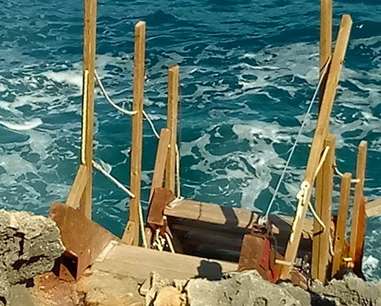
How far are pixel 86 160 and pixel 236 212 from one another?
198 centimetres

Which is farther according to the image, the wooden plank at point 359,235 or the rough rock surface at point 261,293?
the wooden plank at point 359,235

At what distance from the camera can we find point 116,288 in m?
5.86

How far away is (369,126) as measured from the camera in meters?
14.0

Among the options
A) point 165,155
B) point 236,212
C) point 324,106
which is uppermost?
point 324,106

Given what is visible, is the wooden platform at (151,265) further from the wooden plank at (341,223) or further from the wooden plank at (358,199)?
the wooden plank at (358,199)

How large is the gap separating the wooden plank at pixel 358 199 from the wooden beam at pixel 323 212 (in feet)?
1.77

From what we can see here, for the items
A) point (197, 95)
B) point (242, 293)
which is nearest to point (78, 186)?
point (242, 293)

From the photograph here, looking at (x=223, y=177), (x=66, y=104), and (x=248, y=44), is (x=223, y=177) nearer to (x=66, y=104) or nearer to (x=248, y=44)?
(x=66, y=104)

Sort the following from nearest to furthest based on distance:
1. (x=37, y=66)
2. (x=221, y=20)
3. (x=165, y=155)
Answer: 1. (x=165, y=155)
2. (x=37, y=66)
3. (x=221, y=20)

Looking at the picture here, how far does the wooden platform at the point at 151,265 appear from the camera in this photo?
6168 mm

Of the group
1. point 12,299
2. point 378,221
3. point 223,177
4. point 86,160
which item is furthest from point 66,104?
point 12,299

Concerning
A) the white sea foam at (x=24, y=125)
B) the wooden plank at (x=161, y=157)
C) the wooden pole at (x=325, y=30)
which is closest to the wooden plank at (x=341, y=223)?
the wooden pole at (x=325, y=30)

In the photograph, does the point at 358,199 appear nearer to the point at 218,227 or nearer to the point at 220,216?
the point at 220,216

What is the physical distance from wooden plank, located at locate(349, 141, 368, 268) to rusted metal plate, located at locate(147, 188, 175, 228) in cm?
158
